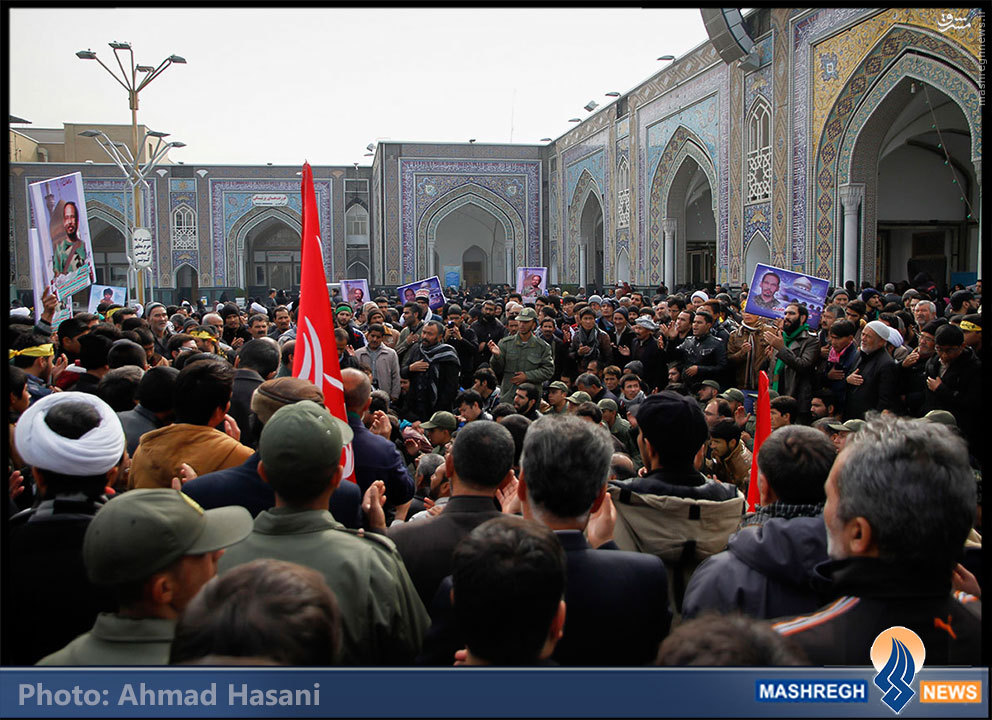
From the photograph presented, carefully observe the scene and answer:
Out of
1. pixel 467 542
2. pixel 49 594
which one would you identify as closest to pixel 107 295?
pixel 49 594

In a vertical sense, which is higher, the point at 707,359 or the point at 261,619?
the point at 707,359

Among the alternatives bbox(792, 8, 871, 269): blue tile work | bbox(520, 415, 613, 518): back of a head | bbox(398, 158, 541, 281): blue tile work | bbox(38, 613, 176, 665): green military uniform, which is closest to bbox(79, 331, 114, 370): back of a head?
bbox(38, 613, 176, 665): green military uniform

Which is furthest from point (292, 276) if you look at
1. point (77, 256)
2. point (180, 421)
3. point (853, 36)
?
point (180, 421)

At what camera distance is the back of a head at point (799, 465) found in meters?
1.80

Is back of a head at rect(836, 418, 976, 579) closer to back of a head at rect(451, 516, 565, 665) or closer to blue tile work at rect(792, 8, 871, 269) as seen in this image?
back of a head at rect(451, 516, 565, 665)

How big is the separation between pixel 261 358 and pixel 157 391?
87cm

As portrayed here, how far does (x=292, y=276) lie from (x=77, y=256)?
25795 mm

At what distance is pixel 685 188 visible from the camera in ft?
51.8

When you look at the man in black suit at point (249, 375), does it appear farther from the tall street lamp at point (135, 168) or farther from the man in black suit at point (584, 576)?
the tall street lamp at point (135, 168)

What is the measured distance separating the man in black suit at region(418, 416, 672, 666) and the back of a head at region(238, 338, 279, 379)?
2064mm

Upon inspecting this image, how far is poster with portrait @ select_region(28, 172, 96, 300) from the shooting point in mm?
4902

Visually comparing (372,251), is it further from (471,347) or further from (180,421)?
(180,421)

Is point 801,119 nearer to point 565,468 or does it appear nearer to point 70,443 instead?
point 565,468

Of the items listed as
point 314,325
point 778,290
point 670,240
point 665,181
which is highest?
point 665,181
